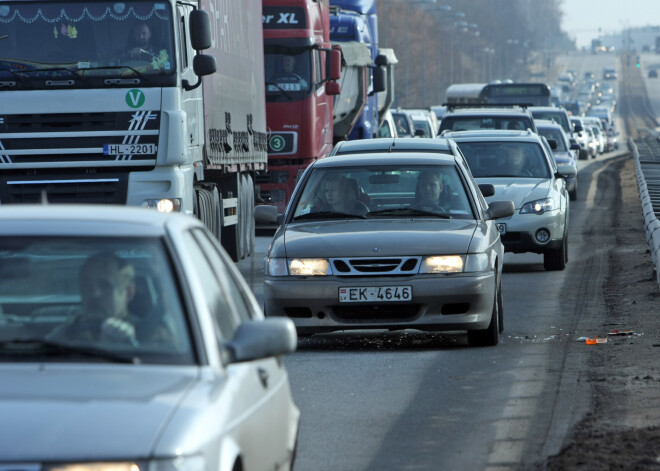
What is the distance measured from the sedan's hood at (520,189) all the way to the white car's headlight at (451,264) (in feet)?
24.3

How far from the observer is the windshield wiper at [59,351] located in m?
4.66

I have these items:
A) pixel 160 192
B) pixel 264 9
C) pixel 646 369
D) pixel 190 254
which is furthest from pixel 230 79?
pixel 190 254

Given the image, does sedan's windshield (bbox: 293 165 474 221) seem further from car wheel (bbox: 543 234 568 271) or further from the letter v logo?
car wheel (bbox: 543 234 568 271)

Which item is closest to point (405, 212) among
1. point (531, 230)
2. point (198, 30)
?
point (198, 30)

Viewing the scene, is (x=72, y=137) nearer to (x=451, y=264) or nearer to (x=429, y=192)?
(x=429, y=192)

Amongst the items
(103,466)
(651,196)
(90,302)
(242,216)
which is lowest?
(651,196)

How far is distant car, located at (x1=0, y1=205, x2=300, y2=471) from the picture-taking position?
4.07m

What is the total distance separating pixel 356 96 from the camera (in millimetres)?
33406

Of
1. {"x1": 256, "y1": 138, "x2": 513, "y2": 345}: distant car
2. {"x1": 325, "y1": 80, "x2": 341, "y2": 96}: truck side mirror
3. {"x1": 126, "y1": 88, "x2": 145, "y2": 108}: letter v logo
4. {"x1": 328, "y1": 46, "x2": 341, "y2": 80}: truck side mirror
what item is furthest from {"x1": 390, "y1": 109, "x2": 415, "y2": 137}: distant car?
{"x1": 256, "y1": 138, "x2": 513, "y2": 345}: distant car

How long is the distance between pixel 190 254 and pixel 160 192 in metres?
11.1

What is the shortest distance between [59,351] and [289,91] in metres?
21.8

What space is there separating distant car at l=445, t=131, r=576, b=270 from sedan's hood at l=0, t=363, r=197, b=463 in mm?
13987

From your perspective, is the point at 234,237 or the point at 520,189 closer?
the point at 520,189

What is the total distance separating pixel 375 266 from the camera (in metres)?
11.1
